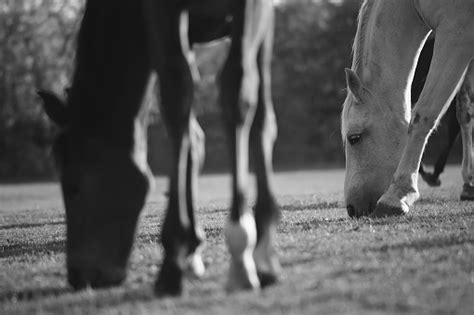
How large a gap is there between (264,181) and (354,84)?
3.63 m

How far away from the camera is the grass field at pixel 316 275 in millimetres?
3238

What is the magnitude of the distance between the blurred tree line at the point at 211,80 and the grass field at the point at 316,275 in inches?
836

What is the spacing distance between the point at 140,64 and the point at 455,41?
3.87 metres

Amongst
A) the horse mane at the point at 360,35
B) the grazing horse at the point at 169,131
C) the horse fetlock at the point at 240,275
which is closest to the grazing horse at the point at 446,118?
the horse mane at the point at 360,35

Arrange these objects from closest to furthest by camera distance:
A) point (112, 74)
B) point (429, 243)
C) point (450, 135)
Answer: point (112, 74)
point (429, 243)
point (450, 135)

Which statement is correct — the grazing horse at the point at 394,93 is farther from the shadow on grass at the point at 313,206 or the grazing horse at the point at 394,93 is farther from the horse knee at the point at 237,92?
the horse knee at the point at 237,92

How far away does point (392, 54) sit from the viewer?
291 inches

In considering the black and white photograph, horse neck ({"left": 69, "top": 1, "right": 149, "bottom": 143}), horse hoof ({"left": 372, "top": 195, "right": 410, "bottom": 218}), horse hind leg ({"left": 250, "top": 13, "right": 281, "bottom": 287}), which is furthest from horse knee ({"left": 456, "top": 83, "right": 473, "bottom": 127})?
horse neck ({"left": 69, "top": 1, "right": 149, "bottom": 143})

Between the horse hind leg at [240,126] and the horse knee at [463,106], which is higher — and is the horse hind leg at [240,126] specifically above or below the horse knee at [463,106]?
above

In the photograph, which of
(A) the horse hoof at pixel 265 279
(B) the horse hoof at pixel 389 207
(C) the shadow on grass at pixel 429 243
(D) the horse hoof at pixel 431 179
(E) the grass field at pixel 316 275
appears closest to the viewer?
(E) the grass field at pixel 316 275

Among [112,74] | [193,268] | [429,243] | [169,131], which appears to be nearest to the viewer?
[169,131]

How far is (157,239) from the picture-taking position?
20.8 feet

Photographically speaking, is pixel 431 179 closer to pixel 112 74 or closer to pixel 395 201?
pixel 395 201

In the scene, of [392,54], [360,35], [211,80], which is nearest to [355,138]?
[392,54]
